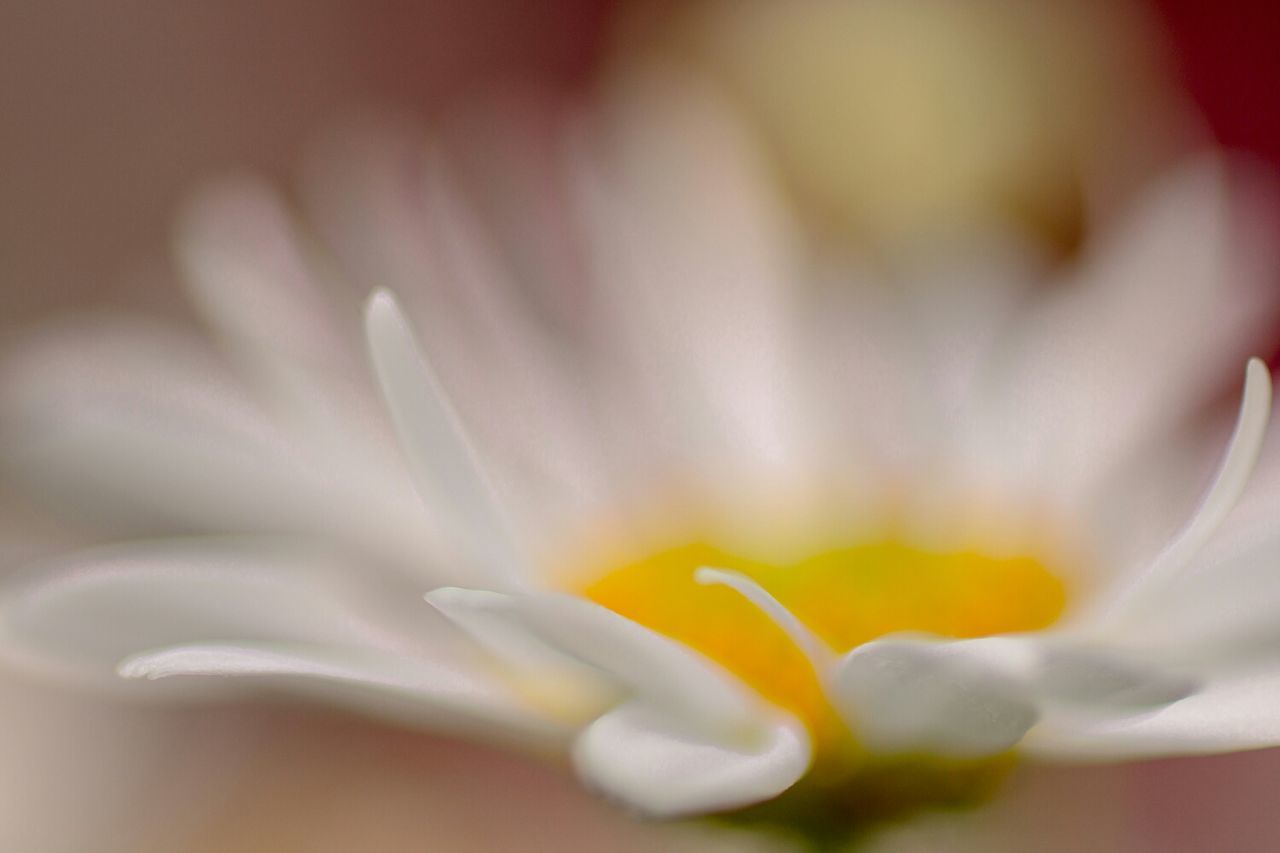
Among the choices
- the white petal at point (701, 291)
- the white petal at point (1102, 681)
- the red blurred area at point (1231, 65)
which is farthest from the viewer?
the red blurred area at point (1231, 65)

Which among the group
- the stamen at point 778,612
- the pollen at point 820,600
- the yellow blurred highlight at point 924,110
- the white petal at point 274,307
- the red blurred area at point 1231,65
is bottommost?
the stamen at point 778,612

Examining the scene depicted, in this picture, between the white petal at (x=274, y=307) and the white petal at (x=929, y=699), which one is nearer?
the white petal at (x=929, y=699)

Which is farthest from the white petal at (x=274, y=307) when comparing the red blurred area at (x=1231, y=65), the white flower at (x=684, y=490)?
the red blurred area at (x=1231, y=65)

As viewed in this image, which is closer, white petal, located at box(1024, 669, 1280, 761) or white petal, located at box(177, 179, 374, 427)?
white petal, located at box(1024, 669, 1280, 761)

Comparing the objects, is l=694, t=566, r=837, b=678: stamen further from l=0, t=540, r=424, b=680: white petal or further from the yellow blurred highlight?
the yellow blurred highlight

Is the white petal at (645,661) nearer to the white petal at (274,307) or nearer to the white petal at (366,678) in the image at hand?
the white petal at (366,678)

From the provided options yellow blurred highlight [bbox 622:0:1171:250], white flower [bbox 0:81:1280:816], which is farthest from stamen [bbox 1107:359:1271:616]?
yellow blurred highlight [bbox 622:0:1171:250]

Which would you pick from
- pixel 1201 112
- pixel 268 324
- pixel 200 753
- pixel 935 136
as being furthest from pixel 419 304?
pixel 1201 112
